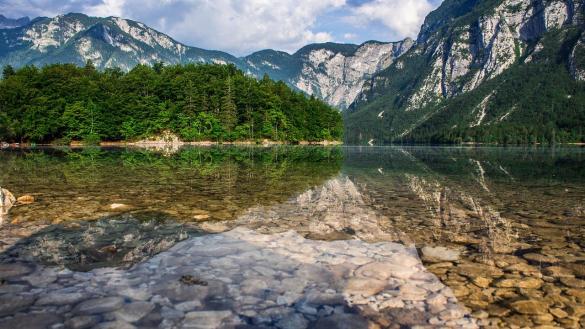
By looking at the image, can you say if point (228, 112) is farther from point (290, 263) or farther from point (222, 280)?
point (222, 280)

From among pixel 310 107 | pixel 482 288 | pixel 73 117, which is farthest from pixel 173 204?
pixel 310 107

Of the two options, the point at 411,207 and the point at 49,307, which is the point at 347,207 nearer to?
the point at 411,207

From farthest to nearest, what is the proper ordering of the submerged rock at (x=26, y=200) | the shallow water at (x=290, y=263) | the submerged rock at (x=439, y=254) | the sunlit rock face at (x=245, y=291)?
the submerged rock at (x=26, y=200), the submerged rock at (x=439, y=254), the shallow water at (x=290, y=263), the sunlit rock face at (x=245, y=291)

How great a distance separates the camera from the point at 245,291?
16.7ft

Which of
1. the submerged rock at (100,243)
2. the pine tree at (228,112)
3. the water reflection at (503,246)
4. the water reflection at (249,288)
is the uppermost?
the pine tree at (228,112)

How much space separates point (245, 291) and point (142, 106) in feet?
267

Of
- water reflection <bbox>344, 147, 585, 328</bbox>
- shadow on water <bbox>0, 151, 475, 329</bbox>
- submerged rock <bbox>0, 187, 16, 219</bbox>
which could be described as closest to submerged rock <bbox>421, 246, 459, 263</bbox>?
water reflection <bbox>344, 147, 585, 328</bbox>

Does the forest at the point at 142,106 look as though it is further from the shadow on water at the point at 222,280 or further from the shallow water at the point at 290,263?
the shadow on water at the point at 222,280

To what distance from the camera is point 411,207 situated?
37.9 ft

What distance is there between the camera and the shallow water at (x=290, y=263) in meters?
4.43

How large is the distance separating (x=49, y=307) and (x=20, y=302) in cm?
48

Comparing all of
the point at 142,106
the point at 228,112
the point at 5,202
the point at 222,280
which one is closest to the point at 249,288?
the point at 222,280

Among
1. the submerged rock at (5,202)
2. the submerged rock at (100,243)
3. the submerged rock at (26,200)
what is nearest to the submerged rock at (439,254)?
the submerged rock at (100,243)

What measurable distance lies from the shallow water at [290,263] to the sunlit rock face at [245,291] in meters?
0.02
